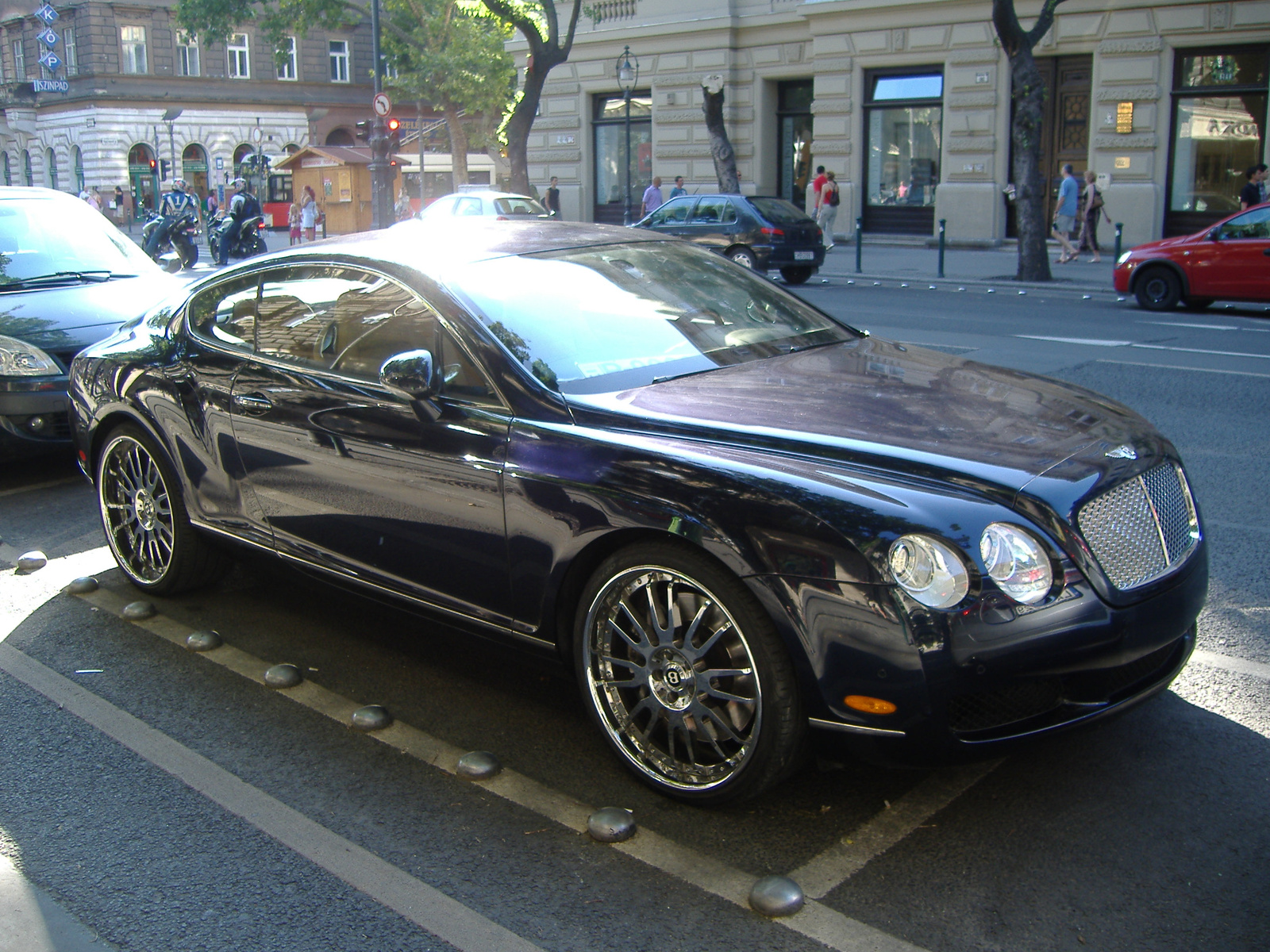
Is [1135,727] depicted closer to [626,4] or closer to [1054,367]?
[1054,367]

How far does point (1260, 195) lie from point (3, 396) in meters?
21.5

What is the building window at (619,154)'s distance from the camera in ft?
110

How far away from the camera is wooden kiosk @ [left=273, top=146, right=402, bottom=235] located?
4122cm

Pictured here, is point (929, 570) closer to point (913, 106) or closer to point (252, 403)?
point (252, 403)

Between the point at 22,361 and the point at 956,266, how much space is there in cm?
1953

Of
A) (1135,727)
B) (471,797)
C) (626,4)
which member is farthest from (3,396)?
(626,4)

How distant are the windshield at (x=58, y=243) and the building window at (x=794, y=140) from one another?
24.0 meters

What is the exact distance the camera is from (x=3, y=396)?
276 inches

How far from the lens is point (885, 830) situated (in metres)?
A: 3.26

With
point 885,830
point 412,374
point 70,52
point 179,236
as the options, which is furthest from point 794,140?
point 70,52

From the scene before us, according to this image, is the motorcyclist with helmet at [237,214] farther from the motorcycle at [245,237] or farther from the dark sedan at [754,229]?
the dark sedan at [754,229]

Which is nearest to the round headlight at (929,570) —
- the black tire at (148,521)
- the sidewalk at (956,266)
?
the black tire at (148,521)

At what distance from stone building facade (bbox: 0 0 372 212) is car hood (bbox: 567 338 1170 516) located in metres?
50.4

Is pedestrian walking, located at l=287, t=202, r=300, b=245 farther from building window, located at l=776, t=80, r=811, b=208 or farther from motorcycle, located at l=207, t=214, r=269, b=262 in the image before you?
building window, located at l=776, t=80, r=811, b=208
